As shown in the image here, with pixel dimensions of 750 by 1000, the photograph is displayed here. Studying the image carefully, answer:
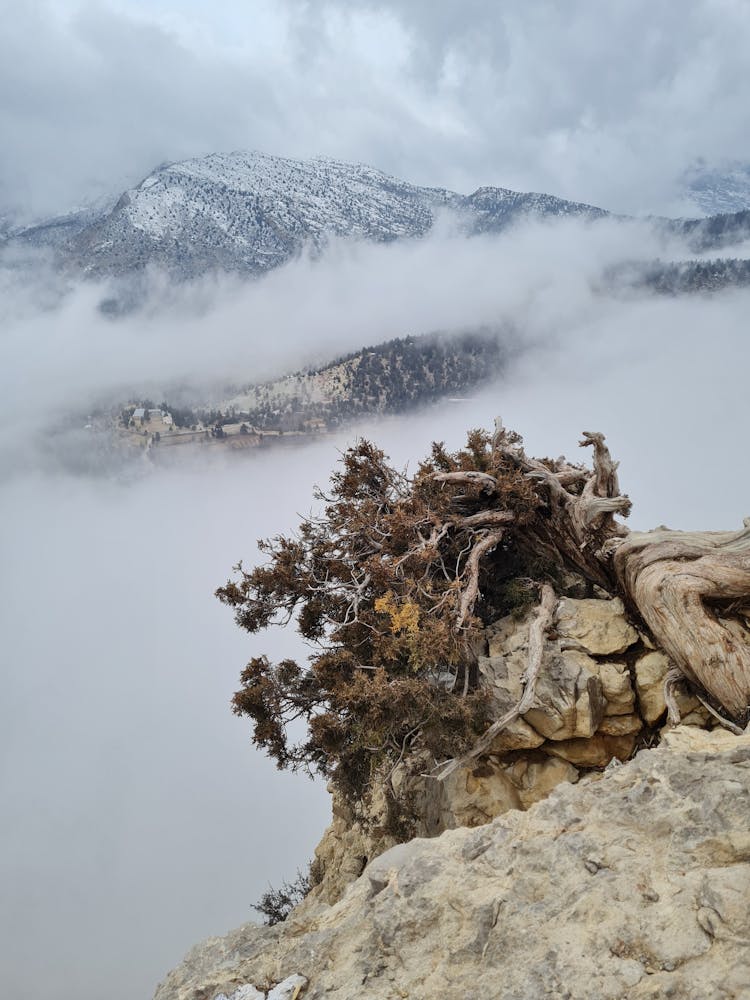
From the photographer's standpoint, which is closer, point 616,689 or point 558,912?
point 558,912

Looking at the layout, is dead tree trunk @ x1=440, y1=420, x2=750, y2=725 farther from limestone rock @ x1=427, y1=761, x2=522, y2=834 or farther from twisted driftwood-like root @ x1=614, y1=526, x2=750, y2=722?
limestone rock @ x1=427, y1=761, x2=522, y2=834

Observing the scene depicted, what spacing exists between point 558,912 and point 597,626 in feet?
28.4

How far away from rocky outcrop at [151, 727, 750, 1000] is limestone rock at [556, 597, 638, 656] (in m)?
5.19

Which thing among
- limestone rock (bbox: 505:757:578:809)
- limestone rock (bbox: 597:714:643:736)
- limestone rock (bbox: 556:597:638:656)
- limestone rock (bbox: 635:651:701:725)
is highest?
limestone rock (bbox: 556:597:638:656)

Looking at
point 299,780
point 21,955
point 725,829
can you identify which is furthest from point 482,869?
point 21,955

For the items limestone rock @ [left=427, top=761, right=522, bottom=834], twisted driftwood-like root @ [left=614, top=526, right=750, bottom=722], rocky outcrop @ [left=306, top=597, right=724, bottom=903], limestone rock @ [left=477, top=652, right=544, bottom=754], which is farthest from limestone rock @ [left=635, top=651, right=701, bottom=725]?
limestone rock @ [left=427, top=761, right=522, bottom=834]

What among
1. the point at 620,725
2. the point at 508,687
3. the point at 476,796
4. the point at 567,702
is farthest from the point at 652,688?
the point at 476,796

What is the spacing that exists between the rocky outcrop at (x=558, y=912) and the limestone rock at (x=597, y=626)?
5.19 meters

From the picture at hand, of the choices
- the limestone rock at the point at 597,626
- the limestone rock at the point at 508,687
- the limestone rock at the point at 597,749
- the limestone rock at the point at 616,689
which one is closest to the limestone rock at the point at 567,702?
the limestone rock at the point at 616,689

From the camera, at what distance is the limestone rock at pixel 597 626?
46.4 feet

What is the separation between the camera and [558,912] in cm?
665

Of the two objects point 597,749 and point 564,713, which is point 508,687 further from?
point 597,749

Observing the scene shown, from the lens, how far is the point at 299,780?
6850 inches

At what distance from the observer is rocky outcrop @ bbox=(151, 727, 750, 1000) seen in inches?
228
